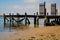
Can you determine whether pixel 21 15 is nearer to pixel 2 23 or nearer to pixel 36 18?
pixel 36 18

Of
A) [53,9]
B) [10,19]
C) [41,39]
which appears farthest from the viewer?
[10,19]

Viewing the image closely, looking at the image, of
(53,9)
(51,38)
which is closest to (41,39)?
(51,38)

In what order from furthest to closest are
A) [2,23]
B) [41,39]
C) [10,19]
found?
[2,23], [10,19], [41,39]

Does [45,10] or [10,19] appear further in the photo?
[10,19]

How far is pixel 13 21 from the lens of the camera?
2080 inches

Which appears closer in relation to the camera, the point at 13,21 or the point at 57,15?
the point at 57,15

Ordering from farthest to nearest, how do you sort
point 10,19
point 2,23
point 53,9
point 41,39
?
1. point 2,23
2. point 10,19
3. point 53,9
4. point 41,39

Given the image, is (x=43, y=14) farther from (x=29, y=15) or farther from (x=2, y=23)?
(x=2, y=23)

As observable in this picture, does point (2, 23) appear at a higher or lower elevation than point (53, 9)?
lower

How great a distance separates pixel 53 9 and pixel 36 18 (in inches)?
173

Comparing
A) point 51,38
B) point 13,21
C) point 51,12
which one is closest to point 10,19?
point 13,21

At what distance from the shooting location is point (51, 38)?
57.4 feet

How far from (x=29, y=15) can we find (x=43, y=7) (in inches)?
153

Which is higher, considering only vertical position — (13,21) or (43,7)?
(43,7)
